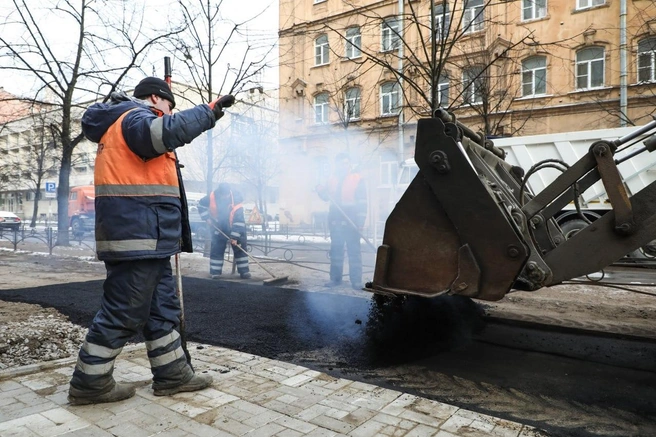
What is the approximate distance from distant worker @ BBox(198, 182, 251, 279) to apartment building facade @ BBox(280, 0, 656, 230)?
47.8 inches

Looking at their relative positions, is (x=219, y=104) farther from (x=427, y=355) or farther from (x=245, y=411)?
(x=427, y=355)

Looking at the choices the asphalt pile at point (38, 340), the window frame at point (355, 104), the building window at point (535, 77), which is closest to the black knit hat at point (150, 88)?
the asphalt pile at point (38, 340)

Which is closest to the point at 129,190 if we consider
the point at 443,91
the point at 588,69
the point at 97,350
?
the point at 97,350

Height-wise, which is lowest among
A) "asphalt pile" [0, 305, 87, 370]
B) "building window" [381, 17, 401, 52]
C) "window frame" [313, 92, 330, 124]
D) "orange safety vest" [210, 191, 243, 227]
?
"asphalt pile" [0, 305, 87, 370]

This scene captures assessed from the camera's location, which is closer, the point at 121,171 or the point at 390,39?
the point at 121,171

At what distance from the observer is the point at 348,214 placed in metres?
6.32

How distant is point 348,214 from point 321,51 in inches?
167

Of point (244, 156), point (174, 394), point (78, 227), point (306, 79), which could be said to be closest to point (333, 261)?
point (244, 156)

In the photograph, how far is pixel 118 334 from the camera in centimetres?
234

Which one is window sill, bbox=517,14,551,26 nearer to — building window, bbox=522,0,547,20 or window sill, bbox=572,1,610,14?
building window, bbox=522,0,547,20

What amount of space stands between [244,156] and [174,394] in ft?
22.2

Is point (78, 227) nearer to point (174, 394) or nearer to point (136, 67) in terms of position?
point (136, 67)

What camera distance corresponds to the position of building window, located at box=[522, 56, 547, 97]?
54.7 feet

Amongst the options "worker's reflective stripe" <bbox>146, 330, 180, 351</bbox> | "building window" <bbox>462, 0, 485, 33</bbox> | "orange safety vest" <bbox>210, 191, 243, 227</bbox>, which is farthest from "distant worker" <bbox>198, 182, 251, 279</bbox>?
"worker's reflective stripe" <bbox>146, 330, 180, 351</bbox>
